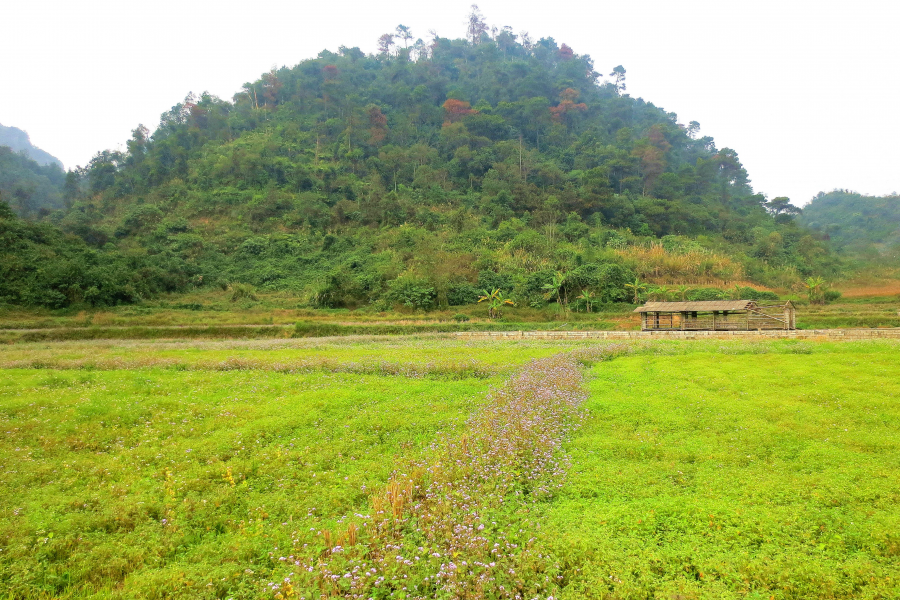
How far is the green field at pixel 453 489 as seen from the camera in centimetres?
496

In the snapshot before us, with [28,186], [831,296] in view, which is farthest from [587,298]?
[28,186]

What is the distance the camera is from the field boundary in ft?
81.6

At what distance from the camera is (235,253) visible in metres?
56.4

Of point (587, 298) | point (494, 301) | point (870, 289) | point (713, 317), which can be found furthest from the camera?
point (870, 289)

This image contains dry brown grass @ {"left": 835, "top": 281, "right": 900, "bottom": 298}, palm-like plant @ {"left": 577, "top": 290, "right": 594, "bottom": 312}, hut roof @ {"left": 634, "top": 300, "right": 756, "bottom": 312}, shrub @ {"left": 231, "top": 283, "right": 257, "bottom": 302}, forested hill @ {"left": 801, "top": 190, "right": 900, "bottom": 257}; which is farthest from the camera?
forested hill @ {"left": 801, "top": 190, "right": 900, "bottom": 257}

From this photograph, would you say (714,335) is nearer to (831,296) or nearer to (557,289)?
(557,289)

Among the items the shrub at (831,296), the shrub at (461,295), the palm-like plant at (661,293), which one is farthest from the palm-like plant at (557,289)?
the shrub at (831,296)

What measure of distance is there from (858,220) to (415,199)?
303ft

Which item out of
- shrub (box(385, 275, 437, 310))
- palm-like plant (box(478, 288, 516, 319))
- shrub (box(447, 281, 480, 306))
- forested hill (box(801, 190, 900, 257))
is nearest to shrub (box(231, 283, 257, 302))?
shrub (box(385, 275, 437, 310))

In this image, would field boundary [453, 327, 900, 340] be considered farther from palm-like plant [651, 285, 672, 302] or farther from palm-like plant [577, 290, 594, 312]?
palm-like plant [651, 285, 672, 302]

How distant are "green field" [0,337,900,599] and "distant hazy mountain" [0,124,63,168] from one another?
155 meters

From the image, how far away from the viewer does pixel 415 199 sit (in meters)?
67.2

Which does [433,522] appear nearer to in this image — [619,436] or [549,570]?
[549,570]

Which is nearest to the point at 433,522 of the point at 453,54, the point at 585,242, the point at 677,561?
the point at 677,561
